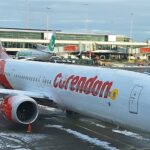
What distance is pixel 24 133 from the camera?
19.5m

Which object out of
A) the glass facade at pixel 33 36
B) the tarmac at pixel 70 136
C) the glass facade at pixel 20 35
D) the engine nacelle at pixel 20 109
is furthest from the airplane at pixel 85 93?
the glass facade at pixel 20 35

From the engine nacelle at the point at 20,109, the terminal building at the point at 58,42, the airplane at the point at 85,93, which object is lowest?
Answer: the engine nacelle at the point at 20,109

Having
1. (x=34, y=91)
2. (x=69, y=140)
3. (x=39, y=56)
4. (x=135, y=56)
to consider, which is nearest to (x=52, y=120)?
(x=34, y=91)

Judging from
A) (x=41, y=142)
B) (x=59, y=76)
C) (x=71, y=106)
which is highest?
(x=59, y=76)

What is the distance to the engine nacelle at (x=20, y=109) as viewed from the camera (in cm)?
2014

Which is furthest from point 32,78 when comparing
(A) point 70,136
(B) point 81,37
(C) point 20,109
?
(B) point 81,37

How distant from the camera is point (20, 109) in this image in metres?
20.7

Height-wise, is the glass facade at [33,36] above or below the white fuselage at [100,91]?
above

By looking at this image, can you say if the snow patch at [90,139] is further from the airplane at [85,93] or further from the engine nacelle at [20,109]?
the engine nacelle at [20,109]

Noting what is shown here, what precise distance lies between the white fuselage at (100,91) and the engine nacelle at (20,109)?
52.7 inches

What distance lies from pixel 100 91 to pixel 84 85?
142 cm

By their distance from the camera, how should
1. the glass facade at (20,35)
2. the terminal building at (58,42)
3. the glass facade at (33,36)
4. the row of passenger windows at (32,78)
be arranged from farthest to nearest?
the glass facade at (20,35) < the glass facade at (33,36) < the terminal building at (58,42) < the row of passenger windows at (32,78)

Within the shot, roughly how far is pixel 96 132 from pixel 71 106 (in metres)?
1.69

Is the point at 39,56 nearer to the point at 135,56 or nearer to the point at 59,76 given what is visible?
the point at 135,56
